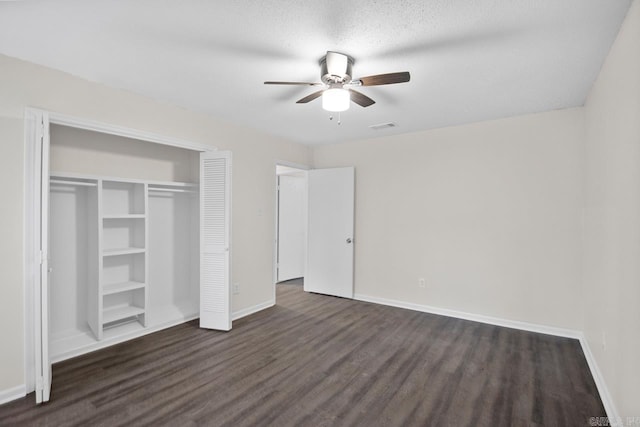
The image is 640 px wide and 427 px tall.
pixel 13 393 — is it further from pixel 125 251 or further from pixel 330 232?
pixel 330 232

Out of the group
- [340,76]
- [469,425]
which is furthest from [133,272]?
[469,425]

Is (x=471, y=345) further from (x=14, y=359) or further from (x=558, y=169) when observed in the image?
(x=14, y=359)

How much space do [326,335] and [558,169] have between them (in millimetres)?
3227

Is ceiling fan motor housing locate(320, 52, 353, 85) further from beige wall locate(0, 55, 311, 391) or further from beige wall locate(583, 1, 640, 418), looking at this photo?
beige wall locate(0, 55, 311, 391)

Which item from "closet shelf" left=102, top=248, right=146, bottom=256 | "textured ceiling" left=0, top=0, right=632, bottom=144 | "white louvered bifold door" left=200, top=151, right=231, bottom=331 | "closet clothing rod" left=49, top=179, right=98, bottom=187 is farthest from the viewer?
"white louvered bifold door" left=200, top=151, right=231, bottom=331

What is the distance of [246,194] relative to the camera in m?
4.37

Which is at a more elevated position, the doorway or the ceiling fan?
the ceiling fan

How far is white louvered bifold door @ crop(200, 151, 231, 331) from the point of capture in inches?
148

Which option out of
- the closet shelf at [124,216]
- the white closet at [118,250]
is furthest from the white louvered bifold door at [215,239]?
the closet shelf at [124,216]

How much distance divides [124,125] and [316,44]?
7.02 ft

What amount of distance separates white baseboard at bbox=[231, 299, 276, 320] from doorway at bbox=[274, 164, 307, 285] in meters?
1.59

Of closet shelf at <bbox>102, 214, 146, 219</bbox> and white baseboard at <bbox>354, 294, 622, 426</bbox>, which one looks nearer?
white baseboard at <bbox>354, 294, 622, 426</bbox>

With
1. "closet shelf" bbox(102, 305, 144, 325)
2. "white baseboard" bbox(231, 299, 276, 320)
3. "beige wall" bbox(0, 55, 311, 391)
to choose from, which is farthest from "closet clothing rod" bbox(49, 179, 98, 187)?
"white baseboard" bbox(231, 299, 276, 320)

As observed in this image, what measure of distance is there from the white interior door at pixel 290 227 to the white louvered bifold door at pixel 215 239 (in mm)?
A: 2576
